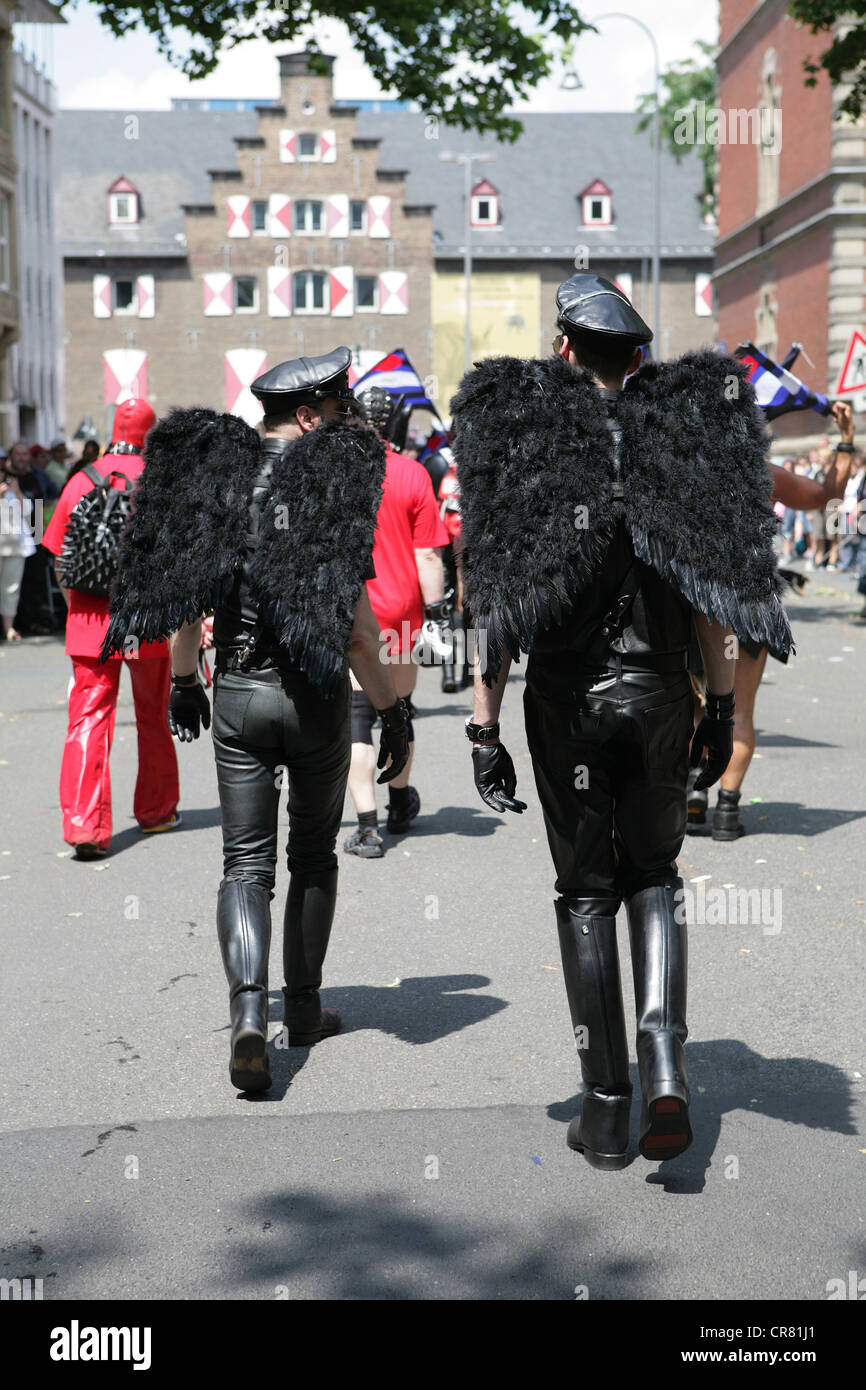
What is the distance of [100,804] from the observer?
755 cm

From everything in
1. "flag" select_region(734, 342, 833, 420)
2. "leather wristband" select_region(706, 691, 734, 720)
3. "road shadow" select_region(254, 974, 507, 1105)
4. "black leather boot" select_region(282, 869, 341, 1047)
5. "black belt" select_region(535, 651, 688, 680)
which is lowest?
"road shadow" select_region(254, 974, 507, 1105)

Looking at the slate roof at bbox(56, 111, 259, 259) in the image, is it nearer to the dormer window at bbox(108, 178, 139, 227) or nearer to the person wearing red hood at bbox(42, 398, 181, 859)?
the dormer window at bbox(108, 178, 139, 227)

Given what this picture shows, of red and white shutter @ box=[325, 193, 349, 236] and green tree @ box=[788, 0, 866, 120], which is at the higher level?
red and white shutter @ box=[325, 193, 349, 236]

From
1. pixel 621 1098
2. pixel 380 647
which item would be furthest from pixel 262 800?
pixel 621 1098

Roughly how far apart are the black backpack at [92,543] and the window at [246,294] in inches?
2182

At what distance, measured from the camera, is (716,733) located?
158 inches

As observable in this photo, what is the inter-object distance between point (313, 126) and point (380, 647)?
59.9 meters

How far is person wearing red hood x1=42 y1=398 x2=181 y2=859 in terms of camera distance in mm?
7535

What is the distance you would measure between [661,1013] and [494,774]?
0.67m

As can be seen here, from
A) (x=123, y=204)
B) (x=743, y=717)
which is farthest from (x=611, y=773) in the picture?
(x=123, y=204)

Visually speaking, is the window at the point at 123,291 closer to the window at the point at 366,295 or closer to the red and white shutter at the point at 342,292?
the red and white shutter at the point at 342,292

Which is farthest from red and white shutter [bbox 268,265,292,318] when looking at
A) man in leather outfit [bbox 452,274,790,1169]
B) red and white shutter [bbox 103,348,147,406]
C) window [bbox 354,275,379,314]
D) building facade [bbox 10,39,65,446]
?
man in leather outfit [bbox 452,274,790,1169]

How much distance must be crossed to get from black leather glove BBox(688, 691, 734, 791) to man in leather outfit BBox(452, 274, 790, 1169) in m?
0.06

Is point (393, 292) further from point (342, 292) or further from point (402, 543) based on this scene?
point (402, 543)
